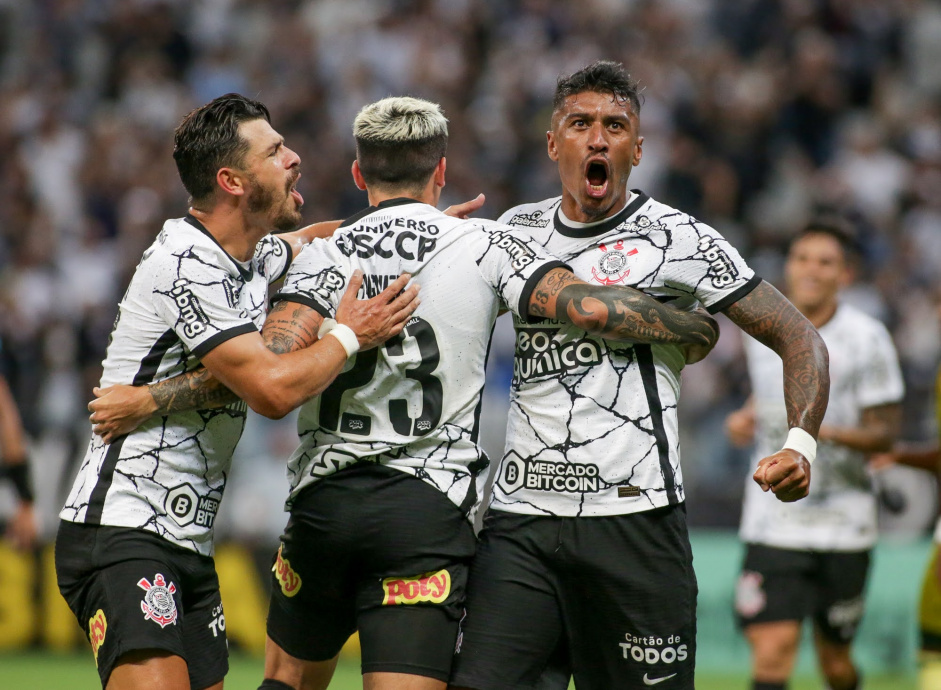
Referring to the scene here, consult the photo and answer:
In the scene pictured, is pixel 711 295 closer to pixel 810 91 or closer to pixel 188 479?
pixel 188 479

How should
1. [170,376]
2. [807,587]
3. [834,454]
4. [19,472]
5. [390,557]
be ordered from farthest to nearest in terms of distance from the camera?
1. [834,454]
2. [807,587]
3. [19,472]
4. [170,376]
5. [390,557]

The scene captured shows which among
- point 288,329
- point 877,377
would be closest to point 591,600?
point 288,329

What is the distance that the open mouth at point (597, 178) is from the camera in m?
4.13

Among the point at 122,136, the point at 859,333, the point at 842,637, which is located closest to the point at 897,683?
the point at 842,637

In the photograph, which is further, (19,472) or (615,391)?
(19,472)

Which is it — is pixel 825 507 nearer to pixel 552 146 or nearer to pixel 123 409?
pixel 552 146

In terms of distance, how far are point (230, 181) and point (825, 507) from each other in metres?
3.66

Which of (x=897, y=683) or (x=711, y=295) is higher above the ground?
(x=711, y=295)

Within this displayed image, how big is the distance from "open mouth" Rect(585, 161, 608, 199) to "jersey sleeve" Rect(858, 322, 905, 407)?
9.06 feet

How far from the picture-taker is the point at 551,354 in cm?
409

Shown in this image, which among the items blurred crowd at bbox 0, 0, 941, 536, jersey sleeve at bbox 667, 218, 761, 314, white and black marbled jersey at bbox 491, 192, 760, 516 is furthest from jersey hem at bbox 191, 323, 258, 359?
blurred crowd at bbox 0, 0, 941, 536

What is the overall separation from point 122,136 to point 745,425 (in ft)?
29.1

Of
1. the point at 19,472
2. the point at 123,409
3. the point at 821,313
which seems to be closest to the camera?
the point at 123,409

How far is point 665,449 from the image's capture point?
13.3 ft
